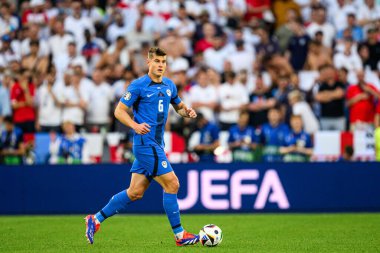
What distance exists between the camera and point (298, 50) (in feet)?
67.2

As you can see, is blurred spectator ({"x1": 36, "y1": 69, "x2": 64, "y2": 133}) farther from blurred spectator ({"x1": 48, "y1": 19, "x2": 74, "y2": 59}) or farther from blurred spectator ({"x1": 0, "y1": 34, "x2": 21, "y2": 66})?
blurred spectator ({"x1": 0, "y1": 34, "x2": 21, "y2": 66})

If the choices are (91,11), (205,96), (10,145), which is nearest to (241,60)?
(205,96)

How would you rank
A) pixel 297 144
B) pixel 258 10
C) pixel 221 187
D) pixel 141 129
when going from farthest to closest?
pixel 258 10
pixel 297 144
pixel 221 187
pixel 141 129

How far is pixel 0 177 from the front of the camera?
16.0 metres

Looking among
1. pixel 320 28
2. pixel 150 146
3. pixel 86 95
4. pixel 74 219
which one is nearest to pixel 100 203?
pixel 74 219

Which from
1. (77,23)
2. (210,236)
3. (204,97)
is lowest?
(210,236)

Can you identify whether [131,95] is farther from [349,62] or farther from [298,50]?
[298,50]

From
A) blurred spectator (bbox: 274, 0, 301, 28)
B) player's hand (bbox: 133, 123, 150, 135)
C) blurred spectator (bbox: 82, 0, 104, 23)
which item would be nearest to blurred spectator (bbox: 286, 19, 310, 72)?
blurred spectator (bbox: 274, 0, 301, 28)

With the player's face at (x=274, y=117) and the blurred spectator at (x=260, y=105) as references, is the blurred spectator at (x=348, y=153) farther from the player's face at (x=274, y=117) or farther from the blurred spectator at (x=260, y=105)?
the blurred spectator at (x=260, y=105)

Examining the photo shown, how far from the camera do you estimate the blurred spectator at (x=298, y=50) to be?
802 inches

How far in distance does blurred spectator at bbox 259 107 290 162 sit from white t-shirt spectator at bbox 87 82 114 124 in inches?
145

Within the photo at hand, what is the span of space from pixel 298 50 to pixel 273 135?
12.1ft

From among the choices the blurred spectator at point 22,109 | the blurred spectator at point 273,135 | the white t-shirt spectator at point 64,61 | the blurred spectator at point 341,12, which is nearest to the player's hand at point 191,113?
the blurred spectator at point 273,135

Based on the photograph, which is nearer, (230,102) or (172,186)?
(172,186)
